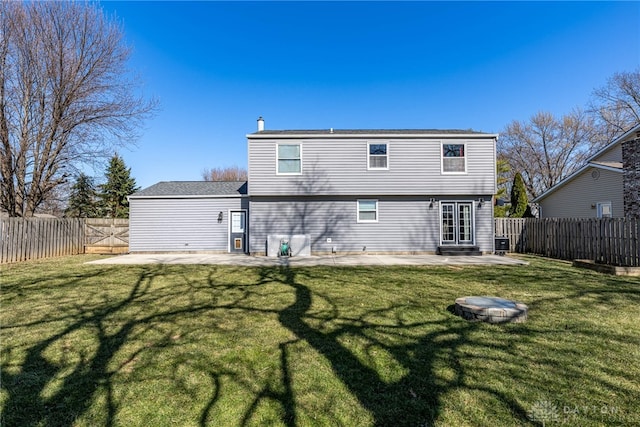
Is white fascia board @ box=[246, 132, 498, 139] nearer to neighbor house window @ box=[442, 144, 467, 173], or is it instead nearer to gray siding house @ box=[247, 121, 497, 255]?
gray siding house @ box=[247, 121, 497, 255]

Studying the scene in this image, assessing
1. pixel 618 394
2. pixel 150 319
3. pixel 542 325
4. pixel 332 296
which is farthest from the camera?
pixel 332 296

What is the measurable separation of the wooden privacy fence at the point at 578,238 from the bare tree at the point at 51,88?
2042cm

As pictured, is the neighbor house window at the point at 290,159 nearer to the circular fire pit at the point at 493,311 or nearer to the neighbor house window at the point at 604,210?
the circular fire pit at the point at 493,311

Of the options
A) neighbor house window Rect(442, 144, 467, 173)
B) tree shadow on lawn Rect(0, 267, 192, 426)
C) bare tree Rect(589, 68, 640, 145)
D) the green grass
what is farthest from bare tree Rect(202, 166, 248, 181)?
tree shadow on lawn Rect(0, 267, 192, 426)

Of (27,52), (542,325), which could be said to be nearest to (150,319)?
(542,325)

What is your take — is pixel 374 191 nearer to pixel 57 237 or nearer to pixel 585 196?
pixel 585 196

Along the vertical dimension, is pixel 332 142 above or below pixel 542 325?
above

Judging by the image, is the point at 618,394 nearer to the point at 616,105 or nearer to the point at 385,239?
the point at 385,239

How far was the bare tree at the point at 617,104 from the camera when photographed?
79.7ft

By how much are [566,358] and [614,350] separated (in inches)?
28.4

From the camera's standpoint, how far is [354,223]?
13.1 metres

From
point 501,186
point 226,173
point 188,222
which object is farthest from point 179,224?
point 226,173

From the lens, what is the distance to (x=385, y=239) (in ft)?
42.9

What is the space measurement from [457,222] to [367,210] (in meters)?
4.01
